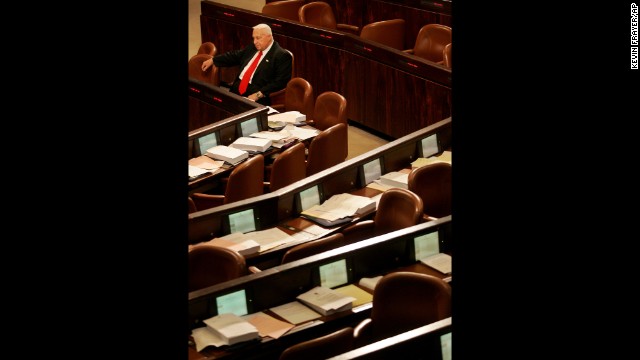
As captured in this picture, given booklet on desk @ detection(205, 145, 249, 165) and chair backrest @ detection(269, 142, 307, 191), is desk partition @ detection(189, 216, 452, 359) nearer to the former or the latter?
chair backrest @ detection(269, 142, 307, 191)

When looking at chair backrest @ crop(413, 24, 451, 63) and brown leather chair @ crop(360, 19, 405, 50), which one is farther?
brown leather chair @ crop(360, 19, 405, 50)

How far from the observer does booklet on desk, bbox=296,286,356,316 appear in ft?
16.9

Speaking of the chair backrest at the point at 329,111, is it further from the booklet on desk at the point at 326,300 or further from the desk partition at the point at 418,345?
the desk partition at the point at 418,345

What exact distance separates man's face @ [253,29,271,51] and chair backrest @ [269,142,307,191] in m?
2.05

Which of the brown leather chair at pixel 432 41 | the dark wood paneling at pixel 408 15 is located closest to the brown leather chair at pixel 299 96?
the brown leather chair at pixel 432 41

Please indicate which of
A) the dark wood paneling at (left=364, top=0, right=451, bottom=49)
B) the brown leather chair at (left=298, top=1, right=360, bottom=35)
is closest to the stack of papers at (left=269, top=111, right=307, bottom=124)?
the dark wood paneling at (left=364, top=0, right=451, bottom=49)

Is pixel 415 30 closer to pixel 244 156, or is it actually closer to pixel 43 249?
pixel 244 156

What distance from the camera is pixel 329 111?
26.5 feet

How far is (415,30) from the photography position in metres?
10.5

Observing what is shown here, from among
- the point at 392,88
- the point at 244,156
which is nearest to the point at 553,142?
the point at 244,156

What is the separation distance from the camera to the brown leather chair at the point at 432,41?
9680mm

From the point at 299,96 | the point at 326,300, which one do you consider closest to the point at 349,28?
the point at 299,96

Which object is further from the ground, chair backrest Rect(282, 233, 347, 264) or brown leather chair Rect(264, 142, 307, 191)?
chair backrest Rect(282, 233, 347, 264)

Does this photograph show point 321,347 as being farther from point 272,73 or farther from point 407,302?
point 272,73
